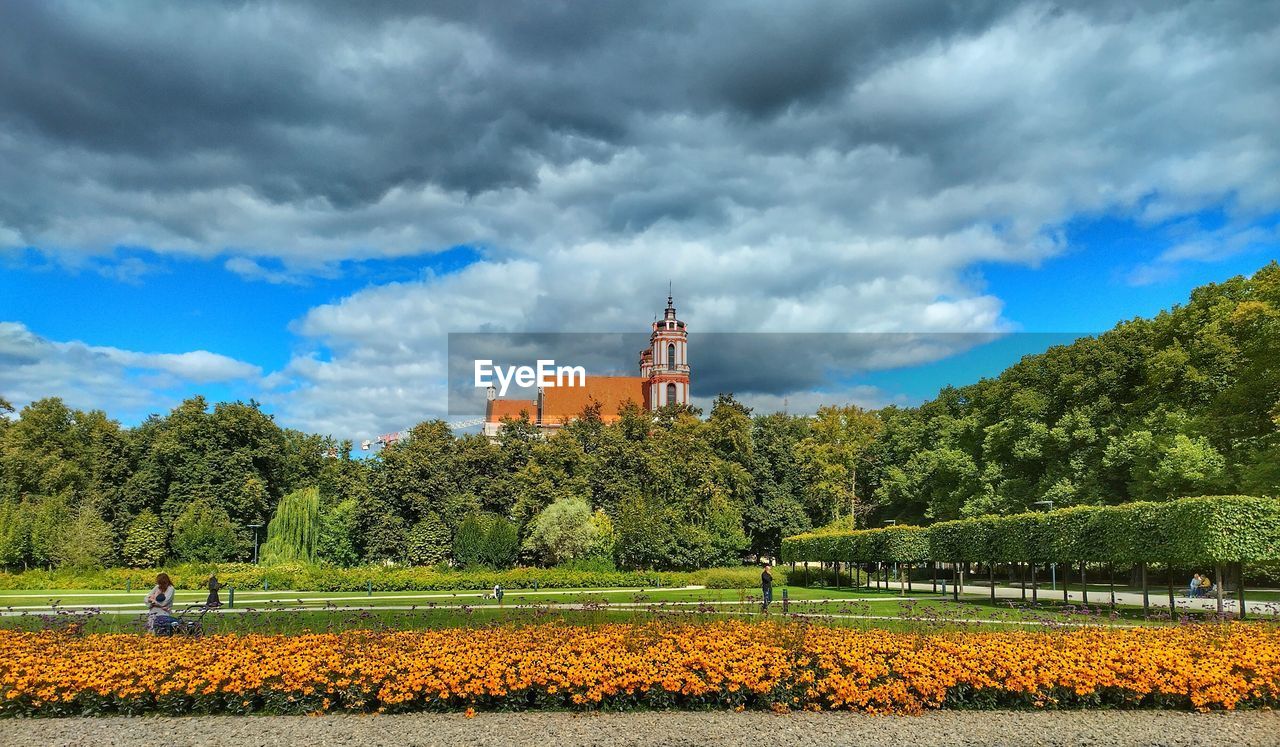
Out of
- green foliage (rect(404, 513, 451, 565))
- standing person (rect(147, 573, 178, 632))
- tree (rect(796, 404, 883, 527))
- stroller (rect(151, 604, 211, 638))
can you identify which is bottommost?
green foliage (rect(404, 513, 451, 565))

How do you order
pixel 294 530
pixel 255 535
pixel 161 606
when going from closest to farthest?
1. pixel 161 606
2. pixel 294 530
3. pixel 255 535

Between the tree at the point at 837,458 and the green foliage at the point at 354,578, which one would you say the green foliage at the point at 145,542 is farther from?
the tree at the point at 837,458

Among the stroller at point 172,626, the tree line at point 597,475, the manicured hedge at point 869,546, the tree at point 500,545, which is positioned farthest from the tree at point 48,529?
the manicured hedge at point 869,546

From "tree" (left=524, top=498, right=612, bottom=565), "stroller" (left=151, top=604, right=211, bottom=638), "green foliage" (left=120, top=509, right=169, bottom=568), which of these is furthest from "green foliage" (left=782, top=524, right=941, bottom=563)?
"green foliage" (left=120, top=509, right=169, bottom=568)

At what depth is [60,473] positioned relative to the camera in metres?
57.7

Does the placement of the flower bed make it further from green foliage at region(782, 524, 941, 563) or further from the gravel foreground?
green foliage at region(782, 524, 941, 563)

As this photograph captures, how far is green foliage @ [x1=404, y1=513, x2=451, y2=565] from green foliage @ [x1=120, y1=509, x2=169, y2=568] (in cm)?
1627

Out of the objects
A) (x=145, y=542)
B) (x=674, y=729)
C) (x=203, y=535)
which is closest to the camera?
(x=674, y=729)

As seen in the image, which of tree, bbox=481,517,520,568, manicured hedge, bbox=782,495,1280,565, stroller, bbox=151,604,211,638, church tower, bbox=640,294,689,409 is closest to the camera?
stroller, bbox=151,604,211,638

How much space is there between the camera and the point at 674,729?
976 centimetres

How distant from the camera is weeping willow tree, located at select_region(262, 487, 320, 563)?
5256cm

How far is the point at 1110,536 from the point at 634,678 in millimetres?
22543

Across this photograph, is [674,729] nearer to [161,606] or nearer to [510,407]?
[161,606]

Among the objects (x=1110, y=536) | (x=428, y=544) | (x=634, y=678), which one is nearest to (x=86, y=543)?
(x=428, y=544)
